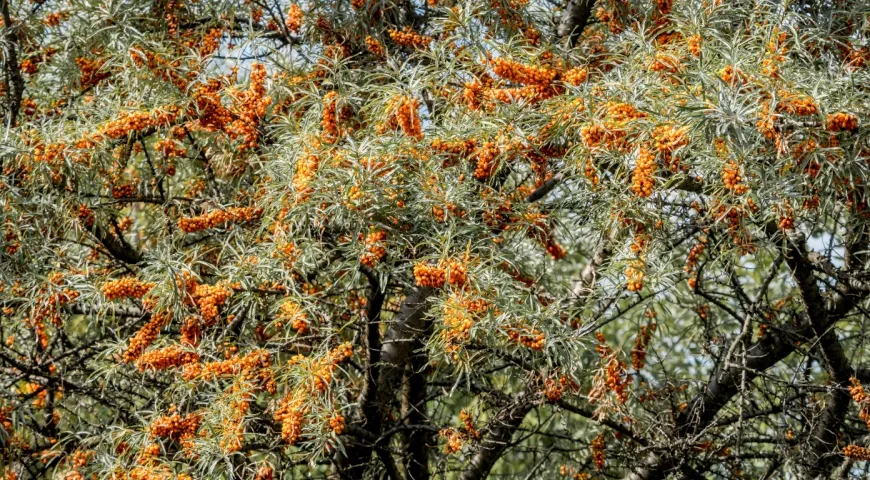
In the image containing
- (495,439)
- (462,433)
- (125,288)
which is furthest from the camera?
(495,439)

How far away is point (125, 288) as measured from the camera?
3.50 metres

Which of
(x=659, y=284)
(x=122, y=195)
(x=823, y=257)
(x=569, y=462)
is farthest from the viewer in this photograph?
(x=569, y=462)

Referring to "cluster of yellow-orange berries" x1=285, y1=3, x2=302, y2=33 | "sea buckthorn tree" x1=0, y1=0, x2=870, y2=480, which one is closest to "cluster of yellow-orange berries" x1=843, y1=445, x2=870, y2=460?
"sea buckthorn tree" x1=0, y1=0, x2=870, y2=480

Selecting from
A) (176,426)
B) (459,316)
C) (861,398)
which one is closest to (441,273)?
(459,316)

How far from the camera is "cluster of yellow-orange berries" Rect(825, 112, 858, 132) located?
120 inches

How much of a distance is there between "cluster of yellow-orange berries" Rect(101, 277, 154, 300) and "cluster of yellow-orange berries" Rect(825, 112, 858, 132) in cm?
234

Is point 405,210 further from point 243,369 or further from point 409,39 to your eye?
point 409,39

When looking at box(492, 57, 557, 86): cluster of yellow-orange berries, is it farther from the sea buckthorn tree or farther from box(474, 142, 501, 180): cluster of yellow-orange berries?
box(474, 142, 501, 180): cluster of yellow-orange berries

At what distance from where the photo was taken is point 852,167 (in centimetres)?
324

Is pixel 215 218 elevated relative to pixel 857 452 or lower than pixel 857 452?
elevated

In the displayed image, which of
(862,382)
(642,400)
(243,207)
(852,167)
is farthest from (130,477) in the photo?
(862,382)

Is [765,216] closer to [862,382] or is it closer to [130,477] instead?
[862,382]

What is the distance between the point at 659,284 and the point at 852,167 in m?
0.73

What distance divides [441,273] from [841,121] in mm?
1332
